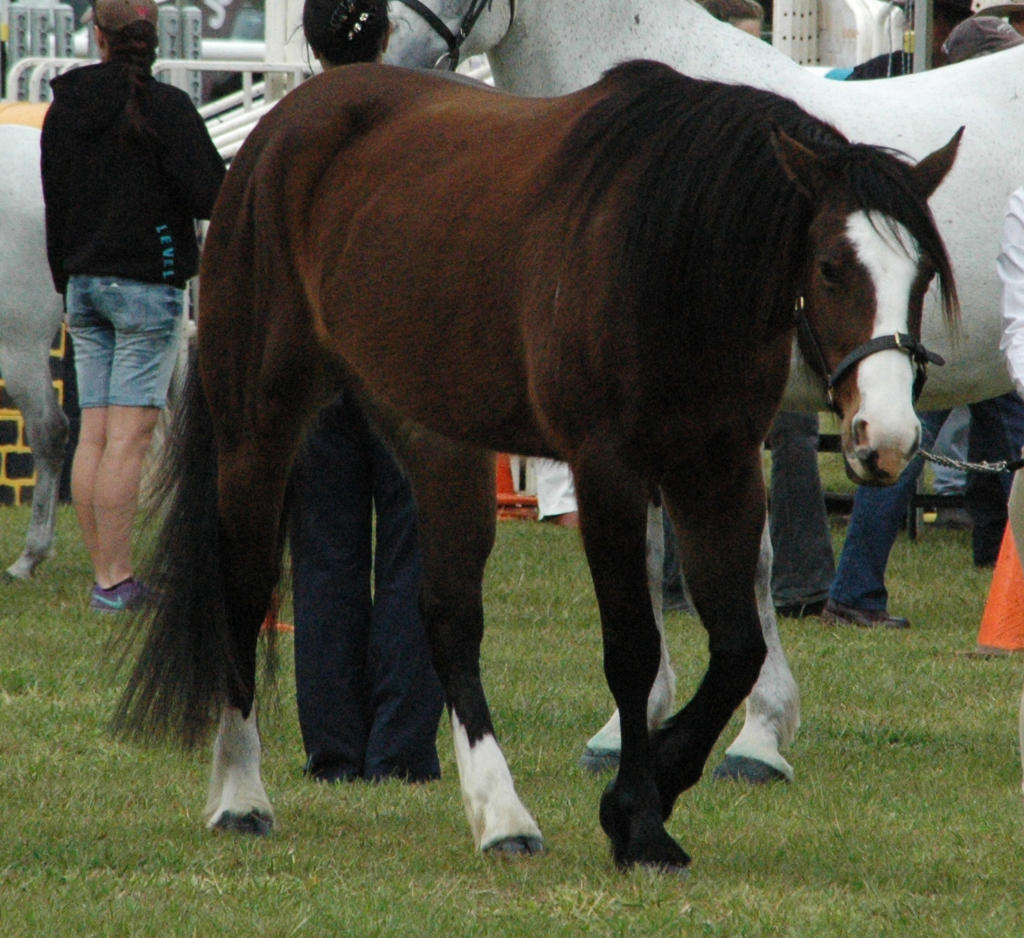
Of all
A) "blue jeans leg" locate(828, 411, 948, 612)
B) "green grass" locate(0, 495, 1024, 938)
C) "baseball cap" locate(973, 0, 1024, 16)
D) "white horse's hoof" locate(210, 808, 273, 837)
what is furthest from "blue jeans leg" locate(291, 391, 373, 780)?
"baseball cap" locate(973, 0, 1024, 16)

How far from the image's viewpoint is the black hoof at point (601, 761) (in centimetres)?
498

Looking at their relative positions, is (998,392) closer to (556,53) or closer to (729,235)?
(556,53)

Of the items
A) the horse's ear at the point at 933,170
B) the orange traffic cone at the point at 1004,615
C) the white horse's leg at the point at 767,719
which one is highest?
the horse's ear at the point at 933,170

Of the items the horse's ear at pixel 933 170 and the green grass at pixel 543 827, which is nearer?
the horse's ear at pixel 933 170

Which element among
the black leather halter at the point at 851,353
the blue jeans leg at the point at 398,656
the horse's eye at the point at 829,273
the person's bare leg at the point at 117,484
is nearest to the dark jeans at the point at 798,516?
the blue jeans leg at the point at 398,656

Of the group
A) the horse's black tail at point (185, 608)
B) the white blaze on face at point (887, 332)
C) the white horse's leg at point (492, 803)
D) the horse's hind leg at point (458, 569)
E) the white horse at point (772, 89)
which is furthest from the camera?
the white horse at point (772, 89)

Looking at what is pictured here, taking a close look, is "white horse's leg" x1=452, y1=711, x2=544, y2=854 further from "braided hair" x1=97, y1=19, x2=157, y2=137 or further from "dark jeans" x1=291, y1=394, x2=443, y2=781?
"braided hair" x1=97, y1=19, x2=157, y2=137

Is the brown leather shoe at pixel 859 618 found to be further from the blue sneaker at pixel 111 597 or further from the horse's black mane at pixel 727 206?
the horse's black mane at pixel 727 206

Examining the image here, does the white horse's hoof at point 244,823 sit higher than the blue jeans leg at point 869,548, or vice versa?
the white horse's hoof at point 244,823

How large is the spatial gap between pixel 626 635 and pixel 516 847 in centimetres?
66

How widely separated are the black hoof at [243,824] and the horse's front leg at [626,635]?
0.94 m

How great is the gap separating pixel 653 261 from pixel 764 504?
633 millimetres

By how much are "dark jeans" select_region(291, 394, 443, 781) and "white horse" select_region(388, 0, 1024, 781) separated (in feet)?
1.89

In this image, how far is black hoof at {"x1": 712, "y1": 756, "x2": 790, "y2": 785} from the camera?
4844 mm
